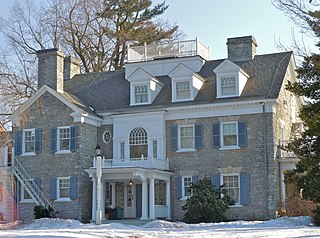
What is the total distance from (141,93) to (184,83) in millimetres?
2524

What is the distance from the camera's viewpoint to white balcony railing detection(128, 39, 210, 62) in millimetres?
34562

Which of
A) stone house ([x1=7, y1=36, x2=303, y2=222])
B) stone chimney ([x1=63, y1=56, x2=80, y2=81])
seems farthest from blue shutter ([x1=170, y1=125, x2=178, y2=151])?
stone chimney ([x1=63, y1=56, x2=80, y2=81])

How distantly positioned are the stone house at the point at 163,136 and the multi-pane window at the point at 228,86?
5cm

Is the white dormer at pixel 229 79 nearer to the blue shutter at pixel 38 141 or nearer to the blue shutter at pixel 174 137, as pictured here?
the blue shutter at pixel 174 137

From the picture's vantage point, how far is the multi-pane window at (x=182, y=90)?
31.5 m

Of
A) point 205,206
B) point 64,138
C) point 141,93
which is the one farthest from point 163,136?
point 205,206

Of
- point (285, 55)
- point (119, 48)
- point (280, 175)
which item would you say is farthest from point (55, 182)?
point (119, 48)

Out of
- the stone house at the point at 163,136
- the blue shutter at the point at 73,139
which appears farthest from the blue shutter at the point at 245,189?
the blue shutter at the point at 73,139

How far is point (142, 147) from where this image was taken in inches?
1249

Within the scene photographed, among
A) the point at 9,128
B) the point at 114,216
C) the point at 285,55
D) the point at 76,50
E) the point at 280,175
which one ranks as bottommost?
the point at 114,216

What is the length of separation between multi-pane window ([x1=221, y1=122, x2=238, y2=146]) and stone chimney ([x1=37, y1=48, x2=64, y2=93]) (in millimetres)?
9433

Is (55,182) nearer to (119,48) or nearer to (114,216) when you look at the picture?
(114,216)

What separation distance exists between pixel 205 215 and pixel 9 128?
1473 cm

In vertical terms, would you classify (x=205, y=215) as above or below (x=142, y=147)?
below
